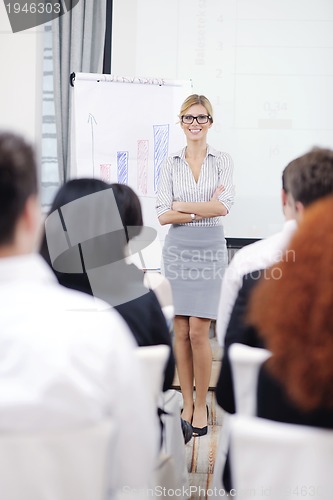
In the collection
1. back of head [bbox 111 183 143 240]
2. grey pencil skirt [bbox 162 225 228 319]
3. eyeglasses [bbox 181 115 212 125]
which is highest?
eyeglasses [bbox 181 115 212 125]

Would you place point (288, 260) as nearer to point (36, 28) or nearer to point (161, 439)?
point (161, 439)

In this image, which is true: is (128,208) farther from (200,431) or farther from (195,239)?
(200,431)

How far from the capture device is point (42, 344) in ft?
4.06

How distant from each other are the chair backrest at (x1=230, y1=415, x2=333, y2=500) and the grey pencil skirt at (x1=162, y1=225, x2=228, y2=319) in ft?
8.29

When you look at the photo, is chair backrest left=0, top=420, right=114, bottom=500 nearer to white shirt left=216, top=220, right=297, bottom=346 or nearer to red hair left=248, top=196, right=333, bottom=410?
red hair left=248, top=196, right=333, bottom=410

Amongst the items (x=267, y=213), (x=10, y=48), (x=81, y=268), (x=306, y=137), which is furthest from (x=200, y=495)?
(x=10, y=48)

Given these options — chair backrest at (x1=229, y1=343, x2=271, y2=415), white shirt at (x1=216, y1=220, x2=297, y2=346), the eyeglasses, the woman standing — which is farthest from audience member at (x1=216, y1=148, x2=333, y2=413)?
the eyeglasses

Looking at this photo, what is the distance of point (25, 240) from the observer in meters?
1.32

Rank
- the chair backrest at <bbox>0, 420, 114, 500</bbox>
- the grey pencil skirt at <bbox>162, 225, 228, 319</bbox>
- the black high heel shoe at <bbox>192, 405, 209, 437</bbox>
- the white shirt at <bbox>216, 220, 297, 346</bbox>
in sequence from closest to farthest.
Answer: the chair backrest at <bbox>0, 420, 114, 500</bbox>
the white shirt at <bbox>216, 220, 297, 346</bbox>
the black high heel shoe at <bbox>192, 405, 209, 437</bbox>
the grey pencil skirt at <bbox>162, 225, 228, 319</bbox>

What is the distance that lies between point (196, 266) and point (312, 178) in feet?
6.23

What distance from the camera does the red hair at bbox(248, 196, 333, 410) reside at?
1239mm

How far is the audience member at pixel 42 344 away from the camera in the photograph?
1240 mm

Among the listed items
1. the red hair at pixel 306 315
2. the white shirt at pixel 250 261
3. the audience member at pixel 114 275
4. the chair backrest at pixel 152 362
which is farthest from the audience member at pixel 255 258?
the red hair at pixel 306 315

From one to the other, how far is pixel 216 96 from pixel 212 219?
1.27 metres
